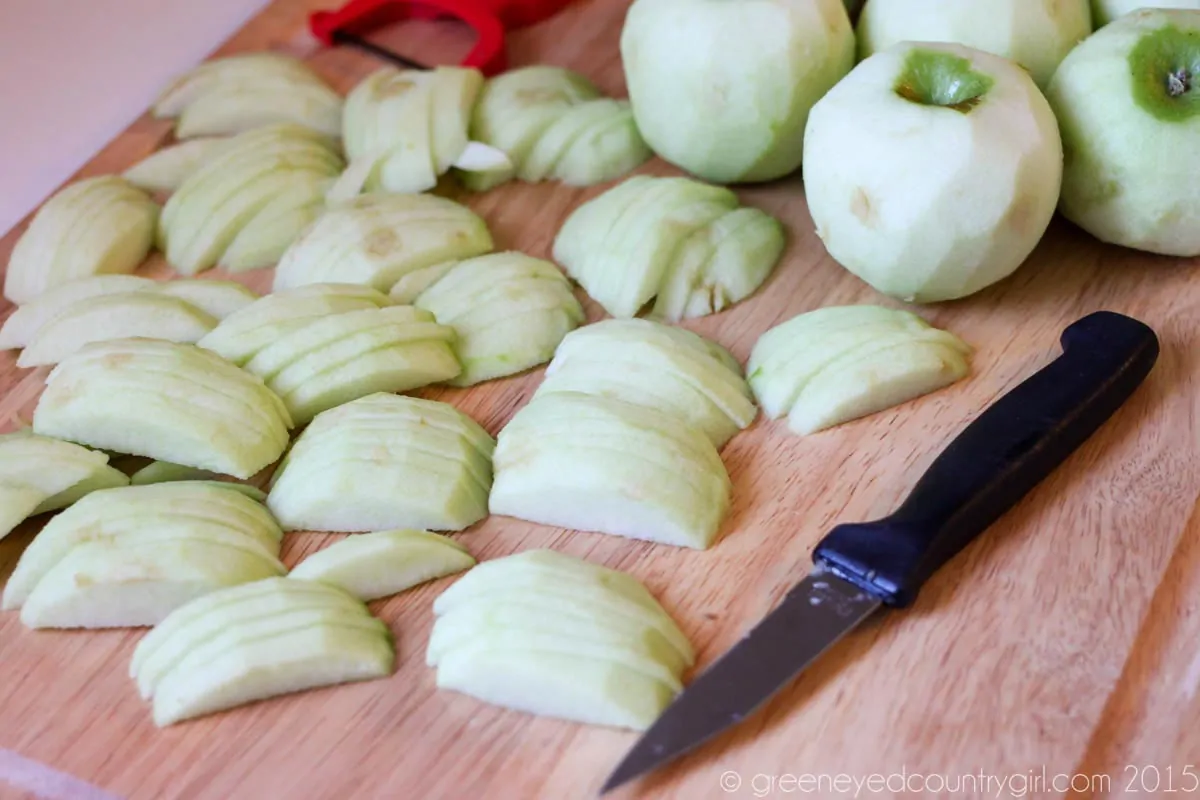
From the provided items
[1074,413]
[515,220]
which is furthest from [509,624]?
[515,220]

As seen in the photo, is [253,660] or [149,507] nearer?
[253,660]

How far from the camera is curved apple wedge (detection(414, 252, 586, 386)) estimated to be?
1.60 metres

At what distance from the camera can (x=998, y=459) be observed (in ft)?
4.30

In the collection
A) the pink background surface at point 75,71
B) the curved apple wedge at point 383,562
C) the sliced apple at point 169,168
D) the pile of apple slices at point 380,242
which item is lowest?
the curved apple wedge at point 383,562

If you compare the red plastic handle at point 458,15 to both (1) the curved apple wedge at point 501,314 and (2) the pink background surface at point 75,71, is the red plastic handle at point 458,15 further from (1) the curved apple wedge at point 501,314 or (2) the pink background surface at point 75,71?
(1) the curved apple wedge at point 501,314

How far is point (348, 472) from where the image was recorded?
4.49 ft

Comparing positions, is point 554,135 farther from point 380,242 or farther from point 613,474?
point 613,474

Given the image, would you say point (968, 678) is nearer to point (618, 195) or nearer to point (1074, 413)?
point (1074, 413)

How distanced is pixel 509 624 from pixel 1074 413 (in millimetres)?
652

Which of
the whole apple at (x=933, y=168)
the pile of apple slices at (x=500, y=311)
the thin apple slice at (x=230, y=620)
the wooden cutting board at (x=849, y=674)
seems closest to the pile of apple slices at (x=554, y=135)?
the pile of apple slices at (x=500, y=311)

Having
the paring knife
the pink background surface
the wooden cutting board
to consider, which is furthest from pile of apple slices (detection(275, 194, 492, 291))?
the paring knife

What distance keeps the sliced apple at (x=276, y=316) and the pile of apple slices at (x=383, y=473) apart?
0.14 m

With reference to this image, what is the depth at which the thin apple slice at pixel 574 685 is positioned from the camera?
3.80 ft

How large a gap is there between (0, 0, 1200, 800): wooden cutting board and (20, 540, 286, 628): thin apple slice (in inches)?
1.3
